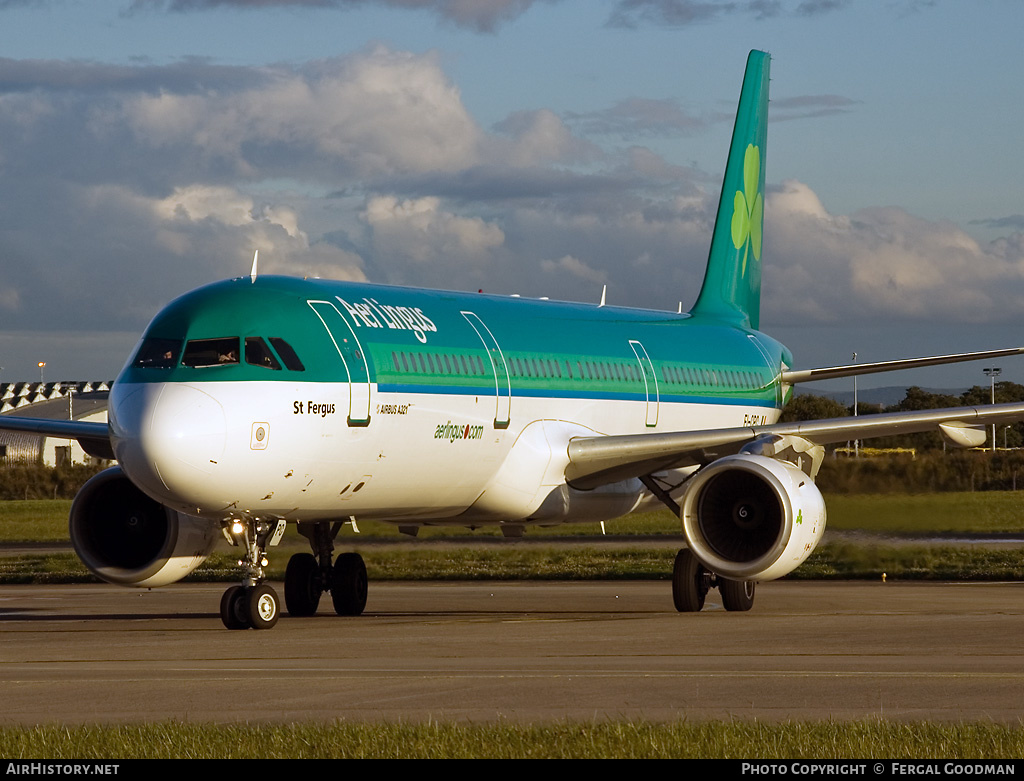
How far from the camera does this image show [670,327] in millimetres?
28062

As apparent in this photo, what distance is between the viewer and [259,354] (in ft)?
61.6

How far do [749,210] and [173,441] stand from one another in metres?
17.3

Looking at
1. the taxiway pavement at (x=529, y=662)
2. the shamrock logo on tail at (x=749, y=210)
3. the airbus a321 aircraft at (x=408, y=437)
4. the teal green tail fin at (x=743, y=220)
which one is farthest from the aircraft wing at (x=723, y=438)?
the shamrock logo on tail at (x=749, y=210)

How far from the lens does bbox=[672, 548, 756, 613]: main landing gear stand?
23375mm

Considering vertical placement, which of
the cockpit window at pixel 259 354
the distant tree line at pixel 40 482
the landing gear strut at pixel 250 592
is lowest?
the landing gear strut at pixel 250 592

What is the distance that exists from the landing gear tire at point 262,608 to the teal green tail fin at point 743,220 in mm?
13058

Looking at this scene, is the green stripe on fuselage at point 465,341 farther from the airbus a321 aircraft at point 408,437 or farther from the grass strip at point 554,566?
the grass strip at point 554,566

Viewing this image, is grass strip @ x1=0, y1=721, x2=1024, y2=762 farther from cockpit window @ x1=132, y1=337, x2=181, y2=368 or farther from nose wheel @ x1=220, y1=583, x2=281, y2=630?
nose wheel @ x1=220, y1=583, x2=281, y2=630

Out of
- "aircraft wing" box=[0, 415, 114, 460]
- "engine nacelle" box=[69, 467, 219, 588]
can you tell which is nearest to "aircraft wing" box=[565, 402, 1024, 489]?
"engine nacelle" box=[69, 467, 219, 588]

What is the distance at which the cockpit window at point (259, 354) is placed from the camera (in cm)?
1870

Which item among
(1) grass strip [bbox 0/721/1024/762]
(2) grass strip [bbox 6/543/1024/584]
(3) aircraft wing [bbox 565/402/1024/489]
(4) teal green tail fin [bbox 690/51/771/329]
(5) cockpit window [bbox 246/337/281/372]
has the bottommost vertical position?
(2) grass strip [bbox 6/543/1024/584]

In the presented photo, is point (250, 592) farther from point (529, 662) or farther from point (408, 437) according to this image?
point (529, 662)

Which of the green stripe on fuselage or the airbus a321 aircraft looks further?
the green stripe on fuselage

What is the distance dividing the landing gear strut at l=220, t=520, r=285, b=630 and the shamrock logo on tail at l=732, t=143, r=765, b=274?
1476cm
